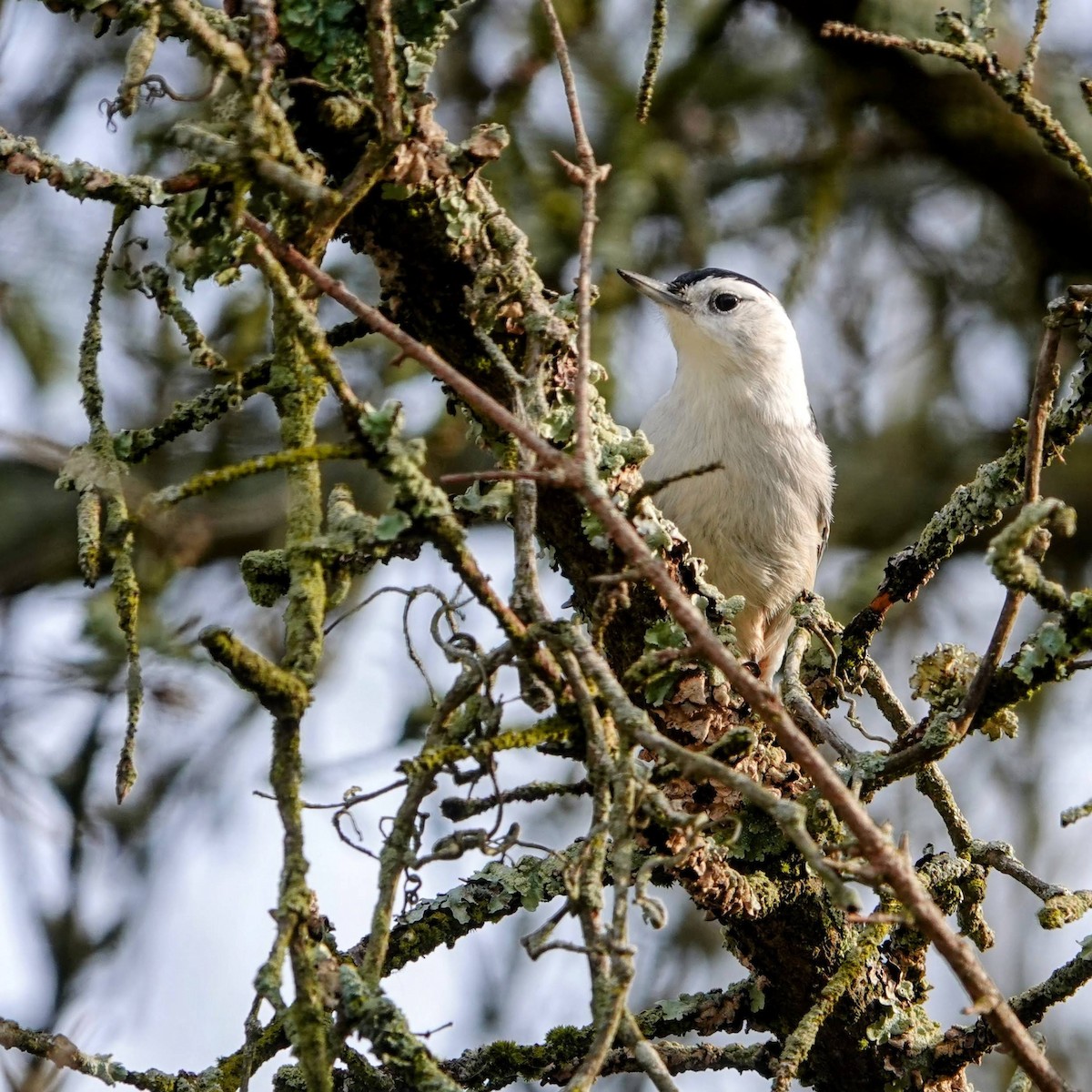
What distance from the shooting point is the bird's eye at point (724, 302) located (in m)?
4.45

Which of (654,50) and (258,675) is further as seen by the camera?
(654,50)

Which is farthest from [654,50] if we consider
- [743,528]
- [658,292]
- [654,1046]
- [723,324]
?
[723,324]

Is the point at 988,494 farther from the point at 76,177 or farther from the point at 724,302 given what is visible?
the point at 724,302

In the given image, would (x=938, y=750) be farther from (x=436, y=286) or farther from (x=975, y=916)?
(x=436, y=286)

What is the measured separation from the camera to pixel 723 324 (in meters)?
4.40

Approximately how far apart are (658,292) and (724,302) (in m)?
0.28

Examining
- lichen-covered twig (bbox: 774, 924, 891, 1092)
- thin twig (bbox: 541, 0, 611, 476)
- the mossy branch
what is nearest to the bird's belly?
lichen-covered twig (bbox: 774, 924, 891, 1092)

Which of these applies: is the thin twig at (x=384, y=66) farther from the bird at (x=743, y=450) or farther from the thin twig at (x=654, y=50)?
the bird at (x=743, y=450)

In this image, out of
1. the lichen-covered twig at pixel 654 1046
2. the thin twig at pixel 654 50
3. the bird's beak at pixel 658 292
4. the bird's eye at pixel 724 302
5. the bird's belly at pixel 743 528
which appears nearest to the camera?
the thin twig at pixel 654 50

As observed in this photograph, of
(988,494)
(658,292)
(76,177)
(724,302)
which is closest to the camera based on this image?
(76,177)

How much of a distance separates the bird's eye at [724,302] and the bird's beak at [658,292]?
0.11 m

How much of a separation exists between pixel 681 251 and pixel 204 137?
12.5 feet

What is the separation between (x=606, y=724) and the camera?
153 centimetres

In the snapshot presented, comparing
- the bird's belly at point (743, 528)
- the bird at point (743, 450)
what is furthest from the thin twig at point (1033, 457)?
the bird's belly at point (743, 528)
